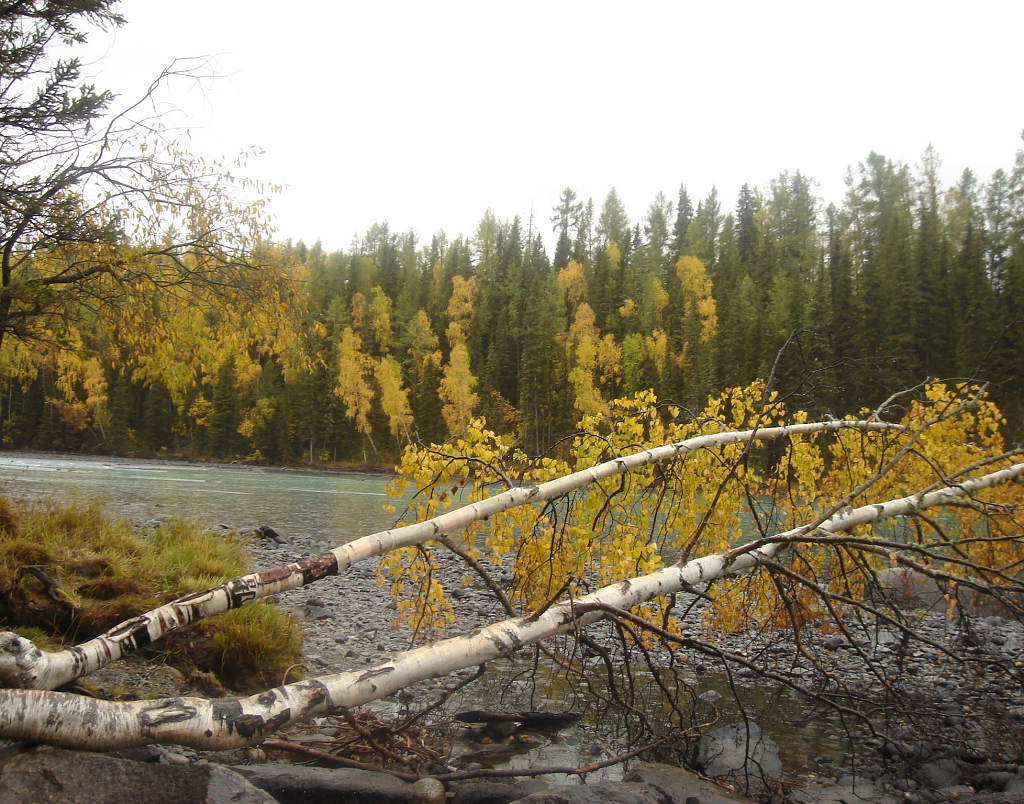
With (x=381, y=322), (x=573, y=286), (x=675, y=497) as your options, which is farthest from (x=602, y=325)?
(x=675, y=497)

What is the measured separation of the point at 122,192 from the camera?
22.7ft

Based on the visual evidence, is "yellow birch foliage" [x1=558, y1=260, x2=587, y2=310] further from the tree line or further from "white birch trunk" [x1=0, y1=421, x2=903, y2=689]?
"white birch trunk" [x1=0, y1=421, x2=903, y2=689]

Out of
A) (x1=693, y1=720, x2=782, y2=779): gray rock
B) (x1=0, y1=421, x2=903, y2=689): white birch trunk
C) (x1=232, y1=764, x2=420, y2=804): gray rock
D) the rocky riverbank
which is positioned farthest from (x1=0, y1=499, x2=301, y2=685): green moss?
(x1=693, y1=720, x2=782, y2=779): gray rock

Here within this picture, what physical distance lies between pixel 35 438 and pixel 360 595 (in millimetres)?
62041

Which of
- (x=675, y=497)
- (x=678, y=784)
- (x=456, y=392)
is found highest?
(x=456, y=392)

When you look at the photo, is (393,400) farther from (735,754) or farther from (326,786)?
(326,786)

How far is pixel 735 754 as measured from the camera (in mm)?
5402

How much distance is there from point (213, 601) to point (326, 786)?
1284 mm

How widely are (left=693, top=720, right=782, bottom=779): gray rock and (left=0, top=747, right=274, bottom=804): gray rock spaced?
3774mm

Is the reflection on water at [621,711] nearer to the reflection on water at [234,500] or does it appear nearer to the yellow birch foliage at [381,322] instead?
the reflection on water at [234,500]

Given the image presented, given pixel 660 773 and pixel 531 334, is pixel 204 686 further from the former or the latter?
pixel 531 334

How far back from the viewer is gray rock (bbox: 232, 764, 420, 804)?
356 centimetres

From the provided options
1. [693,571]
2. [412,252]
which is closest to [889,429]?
[693,571]

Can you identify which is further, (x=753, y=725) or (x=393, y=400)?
(x=393, y=400)
